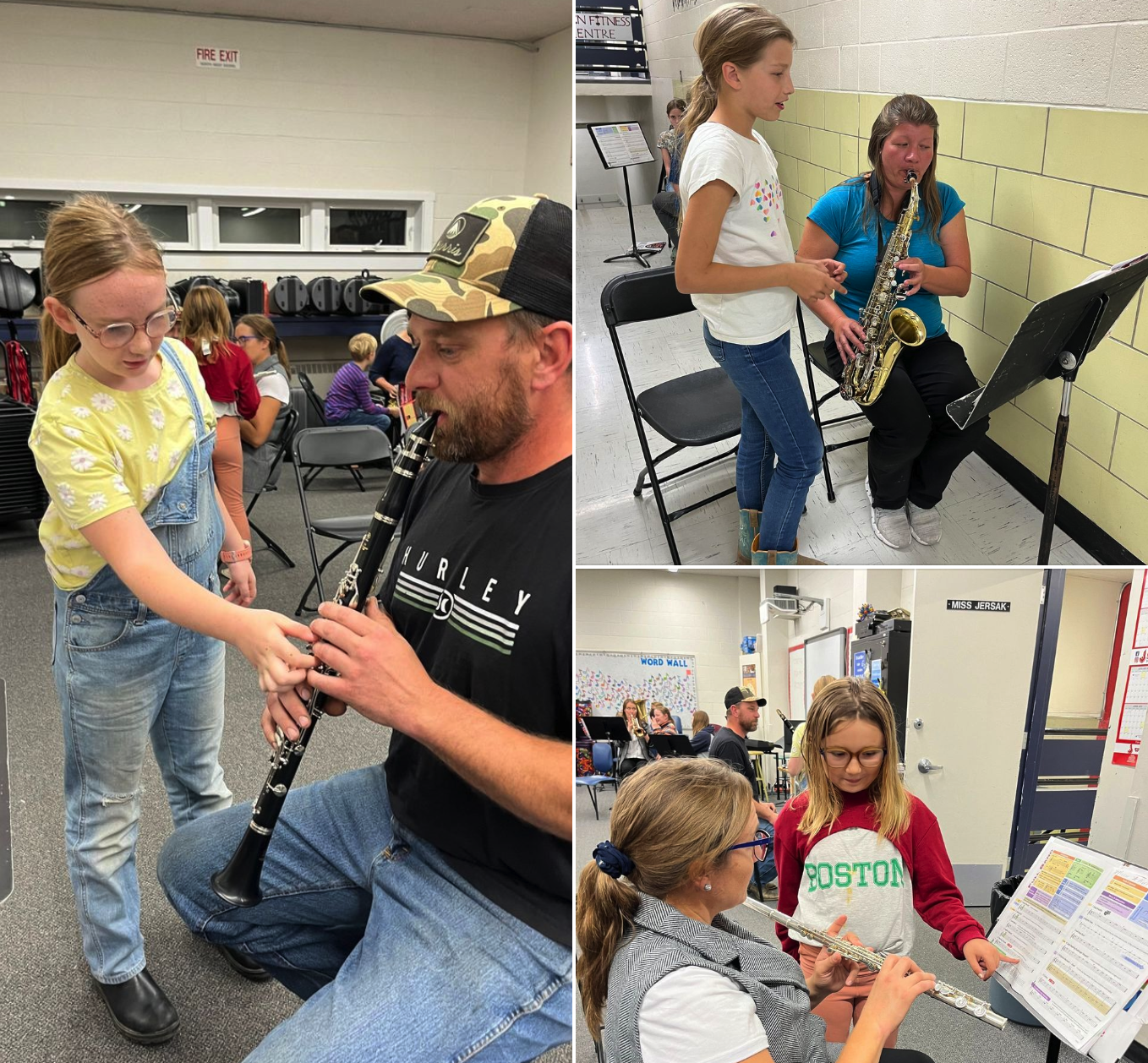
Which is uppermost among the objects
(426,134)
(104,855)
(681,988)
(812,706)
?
(426,134)

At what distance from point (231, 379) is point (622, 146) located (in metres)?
2.46

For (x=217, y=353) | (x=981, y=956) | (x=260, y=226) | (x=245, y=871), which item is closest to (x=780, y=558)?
(x=981, y=956)

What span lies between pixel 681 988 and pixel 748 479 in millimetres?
766

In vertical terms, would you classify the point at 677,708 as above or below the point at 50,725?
above

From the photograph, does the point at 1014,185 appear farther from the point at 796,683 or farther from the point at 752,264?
the point at 796,683

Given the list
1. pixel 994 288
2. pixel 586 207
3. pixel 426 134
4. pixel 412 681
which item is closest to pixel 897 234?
pixel 994 288

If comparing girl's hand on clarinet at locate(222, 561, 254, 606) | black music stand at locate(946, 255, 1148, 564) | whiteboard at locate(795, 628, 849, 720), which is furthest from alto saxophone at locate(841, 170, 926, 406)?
girl's hand on clarinet at locate(222, 561, 254, 606)

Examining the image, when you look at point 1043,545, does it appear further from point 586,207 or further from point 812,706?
point 586,207

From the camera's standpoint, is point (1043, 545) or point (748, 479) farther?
point (748, 479)

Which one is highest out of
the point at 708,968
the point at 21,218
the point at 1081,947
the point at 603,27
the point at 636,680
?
the point at 21,218

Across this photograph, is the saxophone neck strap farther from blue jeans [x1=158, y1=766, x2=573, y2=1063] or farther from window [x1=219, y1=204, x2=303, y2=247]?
window [x1=219, y1=204, x2=303, y2=247]

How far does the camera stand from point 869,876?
1.07 metres

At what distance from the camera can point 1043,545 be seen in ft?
4.01

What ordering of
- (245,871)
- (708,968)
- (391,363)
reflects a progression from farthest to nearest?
1. (391,363)
2. (245,871)
3. (708,968)
